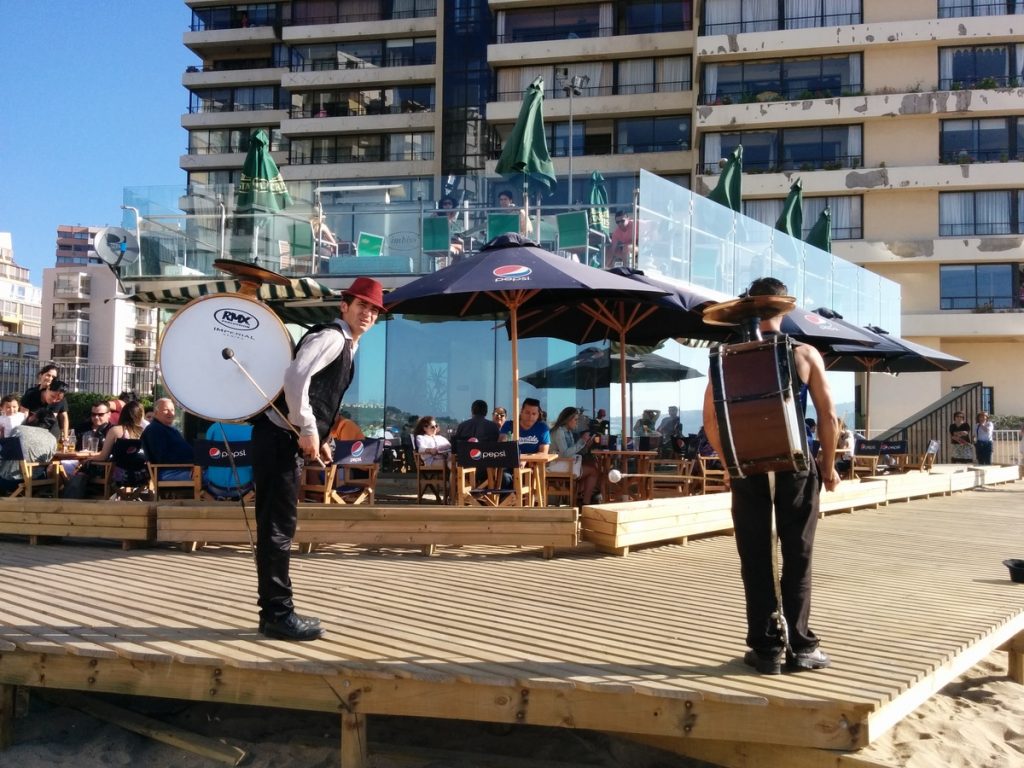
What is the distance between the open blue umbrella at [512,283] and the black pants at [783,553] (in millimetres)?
4094

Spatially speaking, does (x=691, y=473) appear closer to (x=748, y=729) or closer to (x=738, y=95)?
(x=748, y=729)

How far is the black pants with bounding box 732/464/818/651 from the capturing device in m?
4.01

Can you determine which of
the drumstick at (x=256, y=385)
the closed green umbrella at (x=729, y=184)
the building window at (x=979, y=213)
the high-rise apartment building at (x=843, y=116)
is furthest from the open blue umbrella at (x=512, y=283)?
the building window at (x=979, y=213)

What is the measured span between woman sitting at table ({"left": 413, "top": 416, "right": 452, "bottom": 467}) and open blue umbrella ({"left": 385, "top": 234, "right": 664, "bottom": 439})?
1397 mm

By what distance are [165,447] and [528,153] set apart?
9511mm

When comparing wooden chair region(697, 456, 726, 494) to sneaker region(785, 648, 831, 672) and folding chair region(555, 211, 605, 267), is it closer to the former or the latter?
folding chair region(555, 211, 605, 267)

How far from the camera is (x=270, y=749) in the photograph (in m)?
4.75

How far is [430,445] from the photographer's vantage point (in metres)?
10.4

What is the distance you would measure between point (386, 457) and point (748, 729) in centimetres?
1137

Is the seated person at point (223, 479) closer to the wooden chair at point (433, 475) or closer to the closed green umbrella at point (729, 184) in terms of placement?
the wooden chair at point (433, 475)

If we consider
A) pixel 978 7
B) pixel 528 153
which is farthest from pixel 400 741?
pixel 978 7

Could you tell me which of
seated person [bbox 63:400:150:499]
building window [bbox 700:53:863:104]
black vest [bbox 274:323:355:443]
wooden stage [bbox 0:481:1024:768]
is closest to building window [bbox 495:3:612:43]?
building window [bbox 700:53:863:104]

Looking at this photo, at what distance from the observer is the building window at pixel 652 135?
137 feet

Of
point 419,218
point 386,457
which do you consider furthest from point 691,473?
point 419,218
